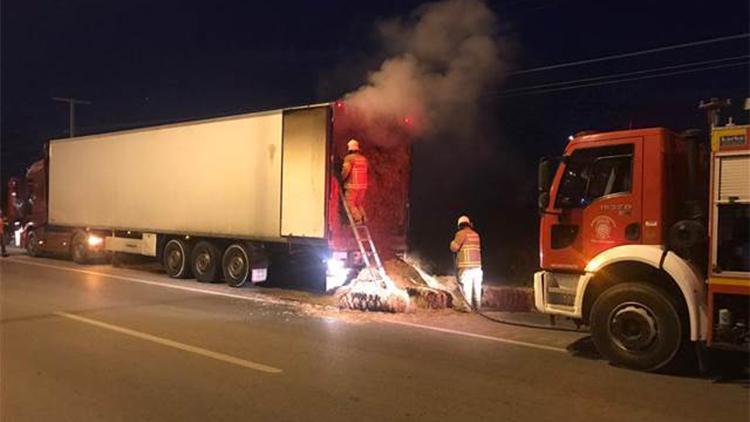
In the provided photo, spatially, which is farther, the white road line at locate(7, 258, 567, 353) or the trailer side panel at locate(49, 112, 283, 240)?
the trailer side panel at locate(49, 112, 283, 240)

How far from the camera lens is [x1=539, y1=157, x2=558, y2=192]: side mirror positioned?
8.21 m

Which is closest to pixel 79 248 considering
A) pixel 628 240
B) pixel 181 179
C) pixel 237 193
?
pixel 181 179

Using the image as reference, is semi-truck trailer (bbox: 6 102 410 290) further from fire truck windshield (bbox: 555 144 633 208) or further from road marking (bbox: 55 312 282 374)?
fire truck windshield (bbox: 555 144 633 208)

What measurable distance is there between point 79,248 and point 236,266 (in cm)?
765

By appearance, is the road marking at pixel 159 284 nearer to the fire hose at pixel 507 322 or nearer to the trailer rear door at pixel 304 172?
the trailer rear door at pixel 304 172

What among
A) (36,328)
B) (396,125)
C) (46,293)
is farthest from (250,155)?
(36,328)

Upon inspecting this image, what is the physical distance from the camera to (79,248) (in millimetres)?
20109

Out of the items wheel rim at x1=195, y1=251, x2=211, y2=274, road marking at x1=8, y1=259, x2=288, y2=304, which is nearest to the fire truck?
road marking at x1=8, y1=259, x2=288, y2=304

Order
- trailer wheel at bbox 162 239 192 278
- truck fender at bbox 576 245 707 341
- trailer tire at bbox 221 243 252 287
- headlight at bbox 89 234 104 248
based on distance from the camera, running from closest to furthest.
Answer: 1. truck fender at bbox 576 245 707 341
2. trailer tire at bbox 221 243 252 287
3. trailer wheel at bbox 162 239 192 278
4. headlight at bbox 89 234 104 248

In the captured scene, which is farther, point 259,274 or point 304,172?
point 259,274

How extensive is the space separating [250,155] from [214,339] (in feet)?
20.8

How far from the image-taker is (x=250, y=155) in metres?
14.4

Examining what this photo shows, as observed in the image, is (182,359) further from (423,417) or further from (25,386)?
(423,417)

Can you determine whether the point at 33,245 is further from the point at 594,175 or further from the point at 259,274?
the point at 594,175
